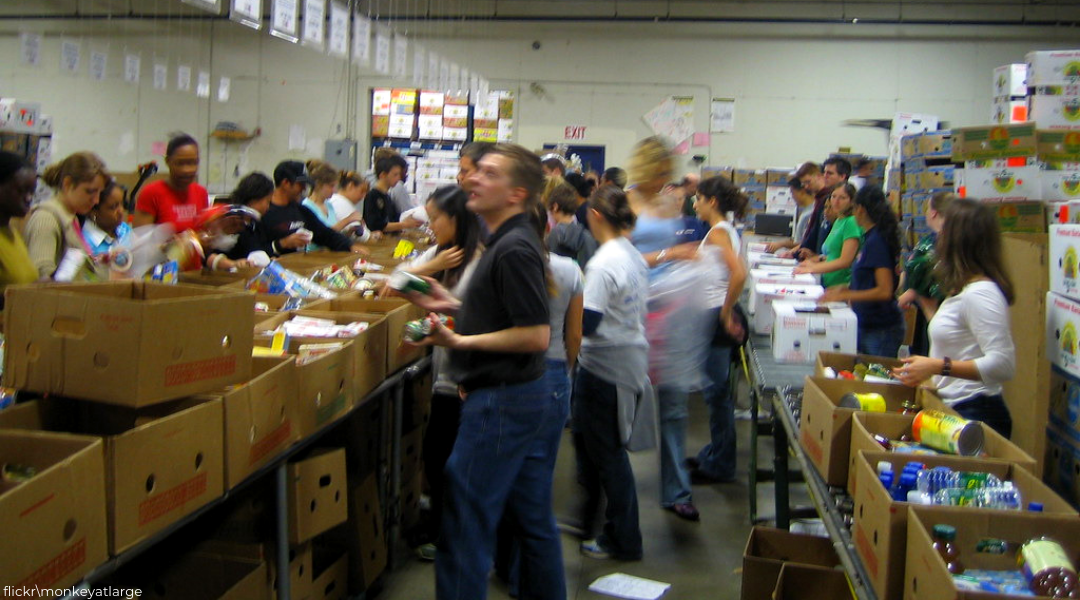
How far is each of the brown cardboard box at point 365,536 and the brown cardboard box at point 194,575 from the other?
0.58 meters

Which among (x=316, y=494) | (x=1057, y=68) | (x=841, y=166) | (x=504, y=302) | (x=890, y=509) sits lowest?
(x=316, y=494)

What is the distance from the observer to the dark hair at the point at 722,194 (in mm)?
4379

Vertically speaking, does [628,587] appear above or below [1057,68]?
below

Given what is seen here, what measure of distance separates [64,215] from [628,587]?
8.35ft

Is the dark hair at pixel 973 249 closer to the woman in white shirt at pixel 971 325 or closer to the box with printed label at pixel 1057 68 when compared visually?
the woman in white shirt at pixel 971 325

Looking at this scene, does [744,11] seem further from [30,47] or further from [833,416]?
[833,416]

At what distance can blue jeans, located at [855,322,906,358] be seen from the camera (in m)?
4.52

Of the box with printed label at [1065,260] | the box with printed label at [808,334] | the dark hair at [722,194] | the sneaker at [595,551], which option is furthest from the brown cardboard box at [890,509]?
the dark hair at [722,194]

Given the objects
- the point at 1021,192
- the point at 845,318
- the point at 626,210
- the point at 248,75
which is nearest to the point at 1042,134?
the point at 1021,192

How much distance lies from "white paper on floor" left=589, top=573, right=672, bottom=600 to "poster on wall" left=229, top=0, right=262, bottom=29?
3.13 metres

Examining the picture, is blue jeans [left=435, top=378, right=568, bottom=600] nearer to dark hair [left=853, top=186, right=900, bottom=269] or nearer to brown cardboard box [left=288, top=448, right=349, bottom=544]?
brown cardboard box [left=288, top=448, right=349, bottom=544]

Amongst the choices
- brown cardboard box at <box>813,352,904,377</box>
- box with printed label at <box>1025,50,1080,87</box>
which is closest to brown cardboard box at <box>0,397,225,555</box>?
brown cardboard box at <box>813,352,904,377</box>

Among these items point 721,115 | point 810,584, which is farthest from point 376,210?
point 721,115

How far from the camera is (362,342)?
294 cm
